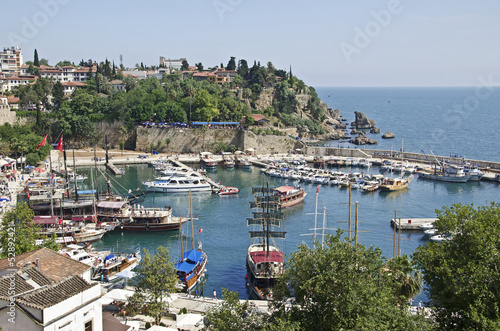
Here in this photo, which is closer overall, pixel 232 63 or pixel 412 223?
pixel 412 223

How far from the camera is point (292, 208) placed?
4678cm


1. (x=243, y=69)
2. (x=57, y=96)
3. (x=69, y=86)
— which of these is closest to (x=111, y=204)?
(x=57, y=96)

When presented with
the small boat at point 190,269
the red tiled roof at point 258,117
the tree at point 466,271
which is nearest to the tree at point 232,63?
the red tiled roof at point 258,117

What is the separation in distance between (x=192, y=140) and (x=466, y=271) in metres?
60.2

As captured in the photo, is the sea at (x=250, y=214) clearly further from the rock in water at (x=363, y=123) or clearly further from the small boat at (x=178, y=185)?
the rock in water at (x=363, y=123)

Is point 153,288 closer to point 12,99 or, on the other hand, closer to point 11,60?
point 12,99

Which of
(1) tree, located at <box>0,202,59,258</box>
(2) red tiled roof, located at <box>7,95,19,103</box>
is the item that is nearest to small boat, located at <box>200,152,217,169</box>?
(2) red tiled roof, located at <box>7,95,19,103</box>

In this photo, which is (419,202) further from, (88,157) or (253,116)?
(88,157)

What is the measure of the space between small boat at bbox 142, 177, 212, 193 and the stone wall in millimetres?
20309

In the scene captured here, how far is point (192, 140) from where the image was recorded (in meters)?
73.3

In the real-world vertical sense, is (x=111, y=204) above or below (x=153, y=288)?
above

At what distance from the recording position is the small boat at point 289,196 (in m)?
47.0

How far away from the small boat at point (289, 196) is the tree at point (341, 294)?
29373 millimetres

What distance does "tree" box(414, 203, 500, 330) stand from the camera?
1514 cm
